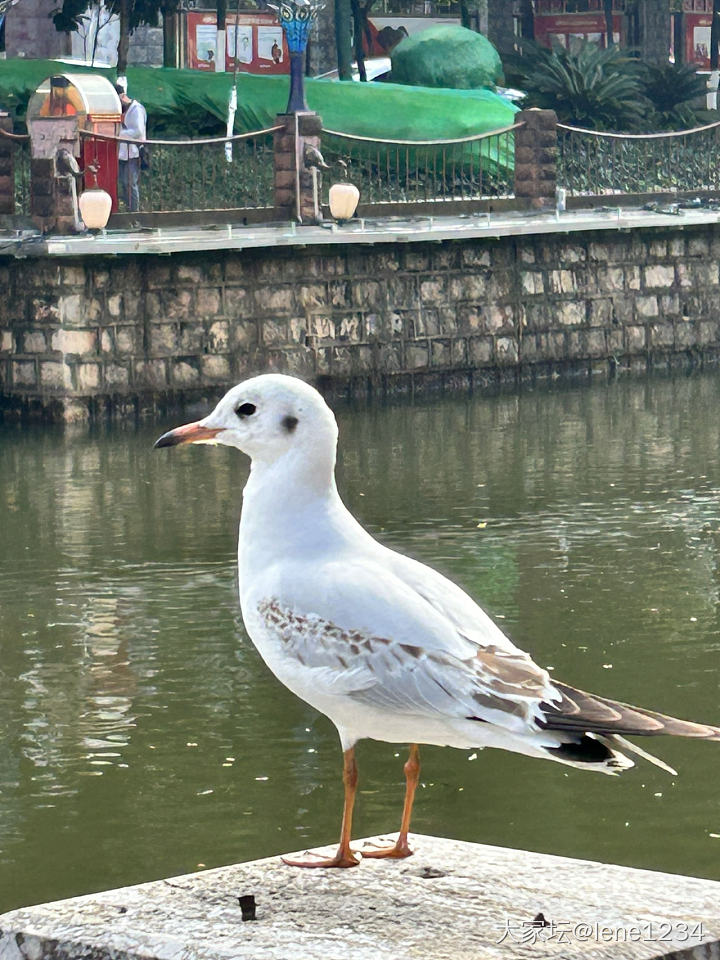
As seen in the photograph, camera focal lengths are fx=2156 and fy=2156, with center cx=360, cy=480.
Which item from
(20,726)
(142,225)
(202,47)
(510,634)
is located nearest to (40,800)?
(20,726)

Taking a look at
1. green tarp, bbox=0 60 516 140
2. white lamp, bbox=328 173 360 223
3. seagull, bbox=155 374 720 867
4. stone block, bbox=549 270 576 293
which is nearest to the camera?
seagull, bbox=155 374 720 867

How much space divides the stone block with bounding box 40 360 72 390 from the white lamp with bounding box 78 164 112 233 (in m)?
1.37

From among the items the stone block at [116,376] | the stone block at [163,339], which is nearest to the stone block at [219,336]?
the stone block at [163,339]

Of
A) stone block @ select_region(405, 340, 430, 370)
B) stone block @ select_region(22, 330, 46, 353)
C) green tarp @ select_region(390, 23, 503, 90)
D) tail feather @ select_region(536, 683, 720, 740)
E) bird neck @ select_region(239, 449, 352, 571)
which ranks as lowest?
stone block @ select_region(405, 340, 430, 370)

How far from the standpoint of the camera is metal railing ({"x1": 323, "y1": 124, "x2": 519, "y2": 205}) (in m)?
22.1

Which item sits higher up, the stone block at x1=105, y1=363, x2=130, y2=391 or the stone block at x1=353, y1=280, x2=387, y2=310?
the stone block at x1=353, y1=280, x2=387, y2=310

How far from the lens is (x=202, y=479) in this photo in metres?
14.9

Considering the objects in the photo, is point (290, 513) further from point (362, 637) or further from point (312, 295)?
point (312, 295)

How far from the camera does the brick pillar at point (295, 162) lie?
792 inches

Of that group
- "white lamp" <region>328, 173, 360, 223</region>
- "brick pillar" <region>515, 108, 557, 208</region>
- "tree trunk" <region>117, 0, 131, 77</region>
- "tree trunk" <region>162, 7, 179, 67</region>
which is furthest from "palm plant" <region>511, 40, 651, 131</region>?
"white lamp" <region>328, 173, 360, 223</region>

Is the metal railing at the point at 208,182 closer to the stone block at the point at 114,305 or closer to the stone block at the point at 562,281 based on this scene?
the stone block at the point at 114,305

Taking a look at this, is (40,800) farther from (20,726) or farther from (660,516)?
(660,516)

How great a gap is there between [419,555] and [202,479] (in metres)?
Answer: 3.43

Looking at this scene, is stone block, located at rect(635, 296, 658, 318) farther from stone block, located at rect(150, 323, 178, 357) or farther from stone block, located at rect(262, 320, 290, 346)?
stone block, located at rect(150, 323, 178, 357)
